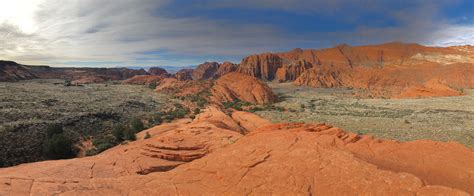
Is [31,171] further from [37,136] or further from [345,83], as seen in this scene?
[345,83]

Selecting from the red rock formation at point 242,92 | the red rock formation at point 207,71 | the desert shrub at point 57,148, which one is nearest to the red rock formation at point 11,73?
the red rock formation at point 242,92

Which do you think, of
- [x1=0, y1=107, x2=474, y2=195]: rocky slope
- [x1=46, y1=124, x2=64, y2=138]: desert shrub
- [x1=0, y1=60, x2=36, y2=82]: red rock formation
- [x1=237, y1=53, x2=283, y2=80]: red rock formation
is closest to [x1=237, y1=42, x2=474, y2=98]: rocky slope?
[x1=237, y1=53, x2=283, y2=80]: red rock formation

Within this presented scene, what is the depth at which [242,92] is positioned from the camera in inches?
2499

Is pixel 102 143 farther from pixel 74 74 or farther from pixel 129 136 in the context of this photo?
pixel 74 74

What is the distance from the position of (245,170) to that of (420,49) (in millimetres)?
188417

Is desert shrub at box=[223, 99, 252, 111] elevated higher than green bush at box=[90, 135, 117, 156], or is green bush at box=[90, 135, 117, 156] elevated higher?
green bush at box=[90, 135, 117, 156]

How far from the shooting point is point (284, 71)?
479 feet

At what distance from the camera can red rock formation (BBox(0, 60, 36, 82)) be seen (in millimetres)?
101125

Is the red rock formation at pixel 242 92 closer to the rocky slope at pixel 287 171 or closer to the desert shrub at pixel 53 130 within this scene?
the desert shrub at pixel 53 130

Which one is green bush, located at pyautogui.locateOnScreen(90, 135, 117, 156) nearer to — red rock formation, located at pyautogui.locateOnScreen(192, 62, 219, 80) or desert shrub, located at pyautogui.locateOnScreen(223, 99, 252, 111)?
desert shrub, located at pyautogui.locateOnScreen(223, 99, 252, 111)

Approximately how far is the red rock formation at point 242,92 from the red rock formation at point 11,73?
75.9 m

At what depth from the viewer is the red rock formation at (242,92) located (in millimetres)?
A: 60344

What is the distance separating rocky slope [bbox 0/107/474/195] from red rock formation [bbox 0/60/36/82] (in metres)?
108

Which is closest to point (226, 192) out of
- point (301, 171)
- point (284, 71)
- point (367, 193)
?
point (301, 171)
